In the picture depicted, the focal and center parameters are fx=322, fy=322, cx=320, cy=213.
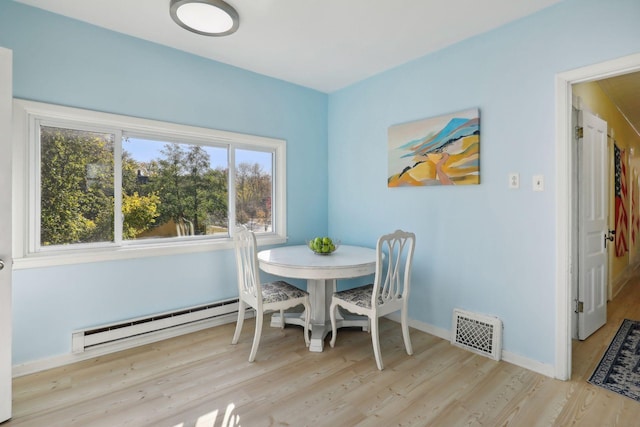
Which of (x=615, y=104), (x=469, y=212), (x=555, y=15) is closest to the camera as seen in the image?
(x=555, y=15)

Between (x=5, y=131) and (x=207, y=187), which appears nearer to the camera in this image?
(x=5, y=131)

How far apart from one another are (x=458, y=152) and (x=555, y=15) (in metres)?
1.04

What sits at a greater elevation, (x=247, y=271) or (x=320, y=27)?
(x=320, y=27)

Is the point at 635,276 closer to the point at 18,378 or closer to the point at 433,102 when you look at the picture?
the point at 433,102

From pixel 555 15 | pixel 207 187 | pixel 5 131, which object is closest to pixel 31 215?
pixel 5 131

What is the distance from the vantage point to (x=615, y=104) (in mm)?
3887

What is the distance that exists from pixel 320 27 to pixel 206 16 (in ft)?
2.68

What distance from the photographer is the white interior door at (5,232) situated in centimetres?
167

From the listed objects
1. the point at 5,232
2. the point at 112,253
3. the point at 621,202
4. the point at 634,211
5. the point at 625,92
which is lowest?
the point at 112,253

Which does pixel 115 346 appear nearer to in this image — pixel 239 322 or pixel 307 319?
pixel 239 322

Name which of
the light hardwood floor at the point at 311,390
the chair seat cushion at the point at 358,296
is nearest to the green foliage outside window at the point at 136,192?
the light hardwood floor at the point at 311,390

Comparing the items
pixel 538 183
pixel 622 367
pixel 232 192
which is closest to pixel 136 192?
pixel 232 192

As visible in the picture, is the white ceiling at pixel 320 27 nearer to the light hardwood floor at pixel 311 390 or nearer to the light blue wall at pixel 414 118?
the light blue wall at pixel 414 118

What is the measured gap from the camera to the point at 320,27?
243 cm
